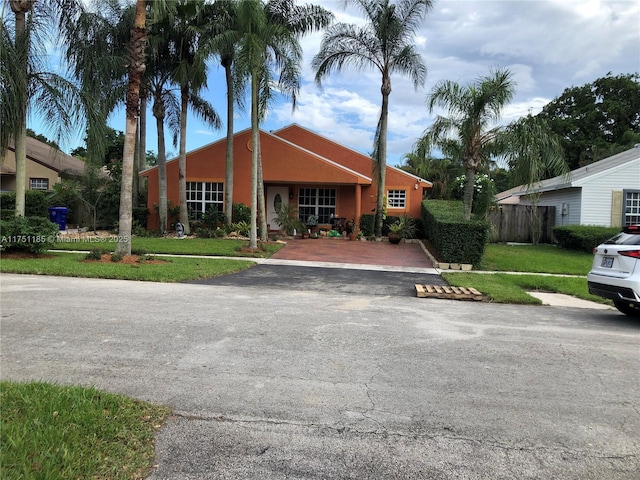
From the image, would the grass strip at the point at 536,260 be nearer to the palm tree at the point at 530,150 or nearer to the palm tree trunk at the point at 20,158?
the palm tree at the point at 530,150

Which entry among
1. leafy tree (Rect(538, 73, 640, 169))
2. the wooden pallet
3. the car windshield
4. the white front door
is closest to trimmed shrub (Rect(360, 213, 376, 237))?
the white front door

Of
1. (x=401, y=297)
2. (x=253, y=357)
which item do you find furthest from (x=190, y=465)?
(x=401, y=297)

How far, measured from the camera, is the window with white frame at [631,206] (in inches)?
763

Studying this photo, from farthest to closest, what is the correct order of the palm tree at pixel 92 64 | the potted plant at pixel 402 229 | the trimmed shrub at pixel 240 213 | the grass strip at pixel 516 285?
1. the trimmed shrub at pixel 240 213
2. the potted plant at pixel 402 229
3. the palm tree at pixel 92 64
4. the grass strip at pixel 516 285

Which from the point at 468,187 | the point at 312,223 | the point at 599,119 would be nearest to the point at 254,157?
the point at 312,223

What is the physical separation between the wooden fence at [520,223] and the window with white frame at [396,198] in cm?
461

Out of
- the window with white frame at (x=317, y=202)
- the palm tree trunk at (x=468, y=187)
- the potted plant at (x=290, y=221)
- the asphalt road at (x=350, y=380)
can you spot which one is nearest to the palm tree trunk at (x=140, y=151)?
the potted plant at (x=290, y=221)

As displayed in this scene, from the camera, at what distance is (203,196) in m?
22.2

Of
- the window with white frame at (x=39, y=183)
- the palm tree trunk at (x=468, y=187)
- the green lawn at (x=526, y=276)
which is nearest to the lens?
the green lawn at (x=526, y=276)

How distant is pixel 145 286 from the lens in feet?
30.4

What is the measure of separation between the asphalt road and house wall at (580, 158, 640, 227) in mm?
13760

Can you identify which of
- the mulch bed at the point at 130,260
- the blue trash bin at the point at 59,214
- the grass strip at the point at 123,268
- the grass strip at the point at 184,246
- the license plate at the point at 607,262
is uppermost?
the blue trash bin at the point at 59,214

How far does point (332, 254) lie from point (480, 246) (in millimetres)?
5193

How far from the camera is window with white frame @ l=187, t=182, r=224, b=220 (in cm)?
2217
